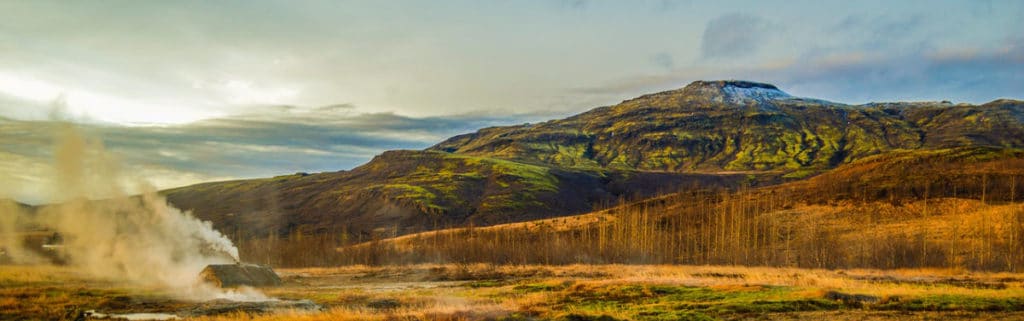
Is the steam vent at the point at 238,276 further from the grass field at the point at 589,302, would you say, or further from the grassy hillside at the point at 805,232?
the grassy hillside at the point at 805,232

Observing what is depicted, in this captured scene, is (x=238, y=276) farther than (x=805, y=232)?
No

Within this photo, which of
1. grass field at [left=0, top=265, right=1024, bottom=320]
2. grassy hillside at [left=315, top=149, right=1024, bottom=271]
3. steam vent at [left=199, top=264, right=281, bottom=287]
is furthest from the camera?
grassy hillside at [left=315, top=149, right=1024, bottom=271]

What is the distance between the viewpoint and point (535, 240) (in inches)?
4943

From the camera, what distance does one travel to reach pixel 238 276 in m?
54.5

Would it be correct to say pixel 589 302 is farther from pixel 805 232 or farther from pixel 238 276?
pixel 805 232

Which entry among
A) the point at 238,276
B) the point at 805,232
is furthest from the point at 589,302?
the point at 805,232

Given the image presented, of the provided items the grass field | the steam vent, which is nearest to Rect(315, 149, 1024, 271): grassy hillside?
the grass field

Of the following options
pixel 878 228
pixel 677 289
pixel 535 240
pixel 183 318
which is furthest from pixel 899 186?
pixel 183 318

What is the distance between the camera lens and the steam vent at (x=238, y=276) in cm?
5219

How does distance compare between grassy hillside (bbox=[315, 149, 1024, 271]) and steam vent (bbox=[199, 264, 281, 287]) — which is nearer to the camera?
steam vent (bbox=[199, 264, 281, 287])

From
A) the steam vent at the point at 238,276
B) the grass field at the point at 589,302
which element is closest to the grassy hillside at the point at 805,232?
the grass field at the point at 589,302

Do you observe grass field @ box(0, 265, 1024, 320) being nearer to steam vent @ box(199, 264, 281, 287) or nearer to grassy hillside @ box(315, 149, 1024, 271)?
steam vent @ box(199, 264, 281, 287)

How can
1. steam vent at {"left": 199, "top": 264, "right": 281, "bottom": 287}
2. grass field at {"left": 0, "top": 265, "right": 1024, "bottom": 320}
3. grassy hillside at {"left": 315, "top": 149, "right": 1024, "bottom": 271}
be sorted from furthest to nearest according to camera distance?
grassy hillside at {"left": 315, "top": 149, "right": 1024, "bottom": 271}
steam vent at {"left": 199, "top": 264, "right": 281, "bottom": 287}
grass field at {"left": 0, "top": 265, "right": 1024, "bottom": 320}

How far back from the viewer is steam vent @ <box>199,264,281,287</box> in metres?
52.2
